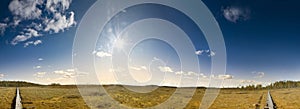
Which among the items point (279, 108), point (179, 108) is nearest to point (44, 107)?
point (179, 108)

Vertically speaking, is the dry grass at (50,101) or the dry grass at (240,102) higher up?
the dry grass at (50,101)

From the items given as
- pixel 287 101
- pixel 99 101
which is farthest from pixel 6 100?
pixel 287 101

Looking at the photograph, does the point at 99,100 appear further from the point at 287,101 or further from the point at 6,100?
the point at 287,101

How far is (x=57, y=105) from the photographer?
49.3 metres

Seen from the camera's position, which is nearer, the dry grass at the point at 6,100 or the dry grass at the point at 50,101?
the dry grass at the point at 6,100

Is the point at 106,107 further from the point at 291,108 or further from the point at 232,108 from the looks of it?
the point at 291,108

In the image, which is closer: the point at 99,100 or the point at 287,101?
the point at 99,100

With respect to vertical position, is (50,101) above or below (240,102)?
above

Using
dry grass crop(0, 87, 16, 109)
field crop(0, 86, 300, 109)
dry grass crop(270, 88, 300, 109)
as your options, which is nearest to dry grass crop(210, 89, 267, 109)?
field crop(0, 86, 300, 109)

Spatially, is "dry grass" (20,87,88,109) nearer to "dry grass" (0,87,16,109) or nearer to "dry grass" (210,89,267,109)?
"dry grass" (0,87,16,109)

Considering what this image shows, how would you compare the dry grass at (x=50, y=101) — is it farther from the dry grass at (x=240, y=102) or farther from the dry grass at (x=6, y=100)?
the dry grass at (x=240, y=102)

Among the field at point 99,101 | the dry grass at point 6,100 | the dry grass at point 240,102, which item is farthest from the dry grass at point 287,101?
the dry grass at point 6,100

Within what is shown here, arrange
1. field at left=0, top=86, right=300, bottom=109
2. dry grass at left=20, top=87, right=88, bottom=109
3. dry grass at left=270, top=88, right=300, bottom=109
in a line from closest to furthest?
dry grass at left=20, top=87, right=88, bottom=109 < field at left=0, top=86, right=300, bottom=109 < dry grass at left=270, top=88, right=300, bottom=109

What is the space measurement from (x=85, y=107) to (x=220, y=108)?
26083 millimetres
